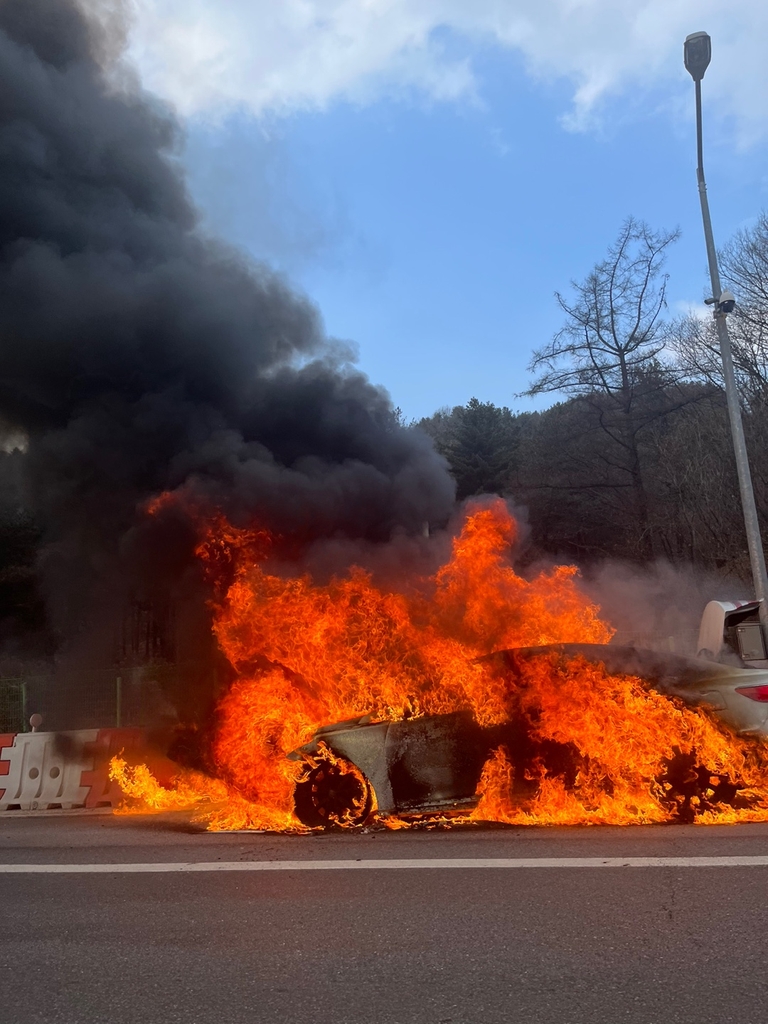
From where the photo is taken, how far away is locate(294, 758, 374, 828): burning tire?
21.4 ft

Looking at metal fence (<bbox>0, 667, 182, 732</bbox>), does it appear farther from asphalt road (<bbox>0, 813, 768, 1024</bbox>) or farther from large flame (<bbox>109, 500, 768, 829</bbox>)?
asphalt road (<bbox>0, 813, 768, 1024</bbox>)

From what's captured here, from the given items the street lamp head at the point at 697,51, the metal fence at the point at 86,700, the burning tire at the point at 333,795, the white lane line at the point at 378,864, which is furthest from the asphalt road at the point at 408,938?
the street lamp head at the point at 697,51

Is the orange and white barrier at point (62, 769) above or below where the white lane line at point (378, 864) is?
above

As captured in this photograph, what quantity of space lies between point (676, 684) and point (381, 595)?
9.84 feet

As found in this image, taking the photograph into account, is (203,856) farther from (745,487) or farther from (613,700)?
(745,487)

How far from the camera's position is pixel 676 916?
3.92m

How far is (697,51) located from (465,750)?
30.9 feet

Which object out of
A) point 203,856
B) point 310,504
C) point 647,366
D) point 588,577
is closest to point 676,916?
point 203,856

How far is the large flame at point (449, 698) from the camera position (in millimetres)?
6176

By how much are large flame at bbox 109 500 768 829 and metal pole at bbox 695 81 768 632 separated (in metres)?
2.70

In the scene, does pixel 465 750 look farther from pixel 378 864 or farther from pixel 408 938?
pixel 408 938

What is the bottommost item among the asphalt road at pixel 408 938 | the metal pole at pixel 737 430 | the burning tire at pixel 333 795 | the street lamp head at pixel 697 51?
the asphalt road at pixel 408 938

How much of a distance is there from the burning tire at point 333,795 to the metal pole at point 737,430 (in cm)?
608

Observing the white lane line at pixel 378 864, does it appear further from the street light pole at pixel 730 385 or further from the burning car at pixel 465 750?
the street light pole at pixel 730 385
